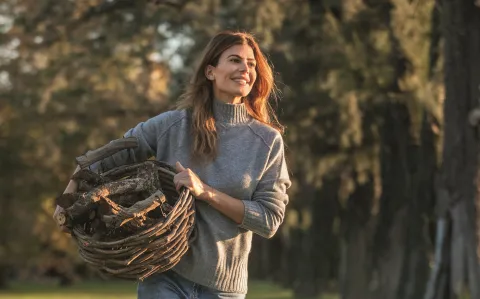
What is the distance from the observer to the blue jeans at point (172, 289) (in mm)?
4230

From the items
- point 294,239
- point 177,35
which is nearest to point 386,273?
point 177,35

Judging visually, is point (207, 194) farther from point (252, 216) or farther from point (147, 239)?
point (147, 239)

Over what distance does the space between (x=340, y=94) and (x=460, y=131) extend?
14.4ft

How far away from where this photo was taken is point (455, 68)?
49.3ft

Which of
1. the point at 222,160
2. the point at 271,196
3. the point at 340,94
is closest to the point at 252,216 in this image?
the point at 271,196

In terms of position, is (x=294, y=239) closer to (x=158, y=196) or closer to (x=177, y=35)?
(x=177, y=35)

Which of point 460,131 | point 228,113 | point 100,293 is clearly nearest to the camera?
point 228,113

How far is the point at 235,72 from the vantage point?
4391 millimetres

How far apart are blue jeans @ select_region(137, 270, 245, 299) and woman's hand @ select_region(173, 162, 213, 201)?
0.35 m

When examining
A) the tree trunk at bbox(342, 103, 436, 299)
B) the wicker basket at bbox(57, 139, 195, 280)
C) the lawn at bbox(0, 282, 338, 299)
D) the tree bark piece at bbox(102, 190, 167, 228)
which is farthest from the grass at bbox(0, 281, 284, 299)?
the tree bark piece at bbox(102, 190, 167, 228)

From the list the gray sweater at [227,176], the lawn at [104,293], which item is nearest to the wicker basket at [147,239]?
the gray sweater at [227,176]

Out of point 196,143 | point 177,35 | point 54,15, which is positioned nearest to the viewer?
point 196,143

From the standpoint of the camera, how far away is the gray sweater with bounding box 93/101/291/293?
428 cm

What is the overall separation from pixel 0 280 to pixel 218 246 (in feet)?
162
